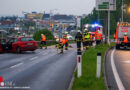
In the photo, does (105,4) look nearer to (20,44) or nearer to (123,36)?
(123,36)

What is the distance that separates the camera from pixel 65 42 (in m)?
32.7

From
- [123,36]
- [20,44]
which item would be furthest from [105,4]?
[20,44]

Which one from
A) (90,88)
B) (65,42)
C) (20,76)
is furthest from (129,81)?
(65,42)

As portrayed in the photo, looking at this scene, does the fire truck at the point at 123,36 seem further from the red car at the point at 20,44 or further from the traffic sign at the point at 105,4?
the red car at the point at 20,44

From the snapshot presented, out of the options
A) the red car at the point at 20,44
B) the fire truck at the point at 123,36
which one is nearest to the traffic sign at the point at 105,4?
the fire truck at the point at 123,36

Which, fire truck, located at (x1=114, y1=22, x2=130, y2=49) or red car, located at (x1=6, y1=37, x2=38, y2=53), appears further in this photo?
fire truck, located at (x1=114, y1=22, x2=130, y2=49)

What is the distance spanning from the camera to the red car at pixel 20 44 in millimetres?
29406

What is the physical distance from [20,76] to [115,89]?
441 cm

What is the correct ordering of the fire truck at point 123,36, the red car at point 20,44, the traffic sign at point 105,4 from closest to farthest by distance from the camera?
the red car at point 20,44
the fire truck at point 123,36
the traffic sign at point 105,4

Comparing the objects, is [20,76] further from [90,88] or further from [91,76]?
[90,88]

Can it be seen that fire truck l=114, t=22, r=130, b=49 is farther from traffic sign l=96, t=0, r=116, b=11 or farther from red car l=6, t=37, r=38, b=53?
red car l=6, t=37, r=38, b=53

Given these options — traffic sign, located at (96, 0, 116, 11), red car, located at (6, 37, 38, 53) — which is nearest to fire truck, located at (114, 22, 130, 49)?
traffic sign, located at (96, 0, 116, 11)

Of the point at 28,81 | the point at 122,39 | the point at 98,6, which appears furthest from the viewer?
the point at 98,6

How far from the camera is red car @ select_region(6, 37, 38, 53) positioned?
29406mm
